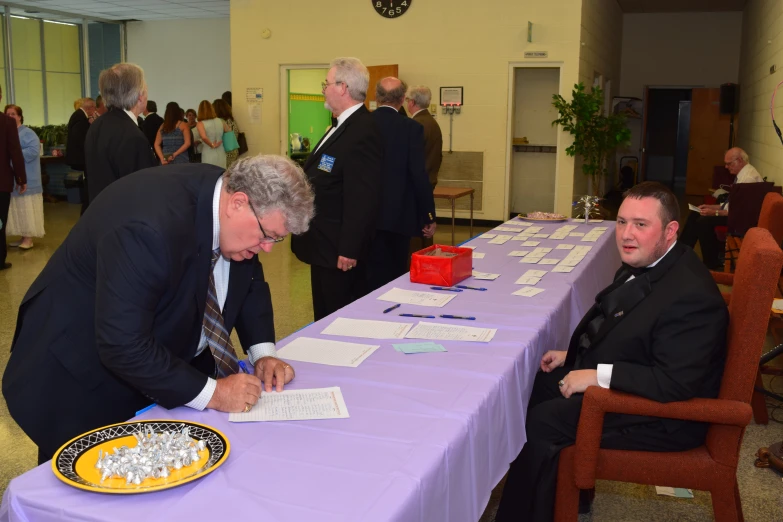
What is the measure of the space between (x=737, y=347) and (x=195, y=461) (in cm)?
150

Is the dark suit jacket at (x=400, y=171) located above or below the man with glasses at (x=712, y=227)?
above

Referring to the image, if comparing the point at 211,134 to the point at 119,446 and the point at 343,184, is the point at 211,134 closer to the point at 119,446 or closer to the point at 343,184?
the point at 343,184

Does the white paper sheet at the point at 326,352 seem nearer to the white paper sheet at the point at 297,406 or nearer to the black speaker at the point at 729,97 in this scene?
the white paper sheet at the point at 297,406

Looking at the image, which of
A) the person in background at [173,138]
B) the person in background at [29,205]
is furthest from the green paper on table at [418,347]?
the person in background at [173,138]

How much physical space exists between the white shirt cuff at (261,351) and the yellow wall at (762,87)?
5.85 meters

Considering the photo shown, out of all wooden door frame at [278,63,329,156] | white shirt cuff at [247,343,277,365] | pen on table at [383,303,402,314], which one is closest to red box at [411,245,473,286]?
pen on table at [383,303,402,314]

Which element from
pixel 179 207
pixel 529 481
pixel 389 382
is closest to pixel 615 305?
pixel 529 481

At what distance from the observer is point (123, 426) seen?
1.54 metres

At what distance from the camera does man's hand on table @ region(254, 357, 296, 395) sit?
1902 millimetres

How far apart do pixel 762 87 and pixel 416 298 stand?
734cm

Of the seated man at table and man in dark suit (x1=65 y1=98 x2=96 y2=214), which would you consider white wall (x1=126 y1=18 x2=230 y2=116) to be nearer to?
man in dark suit (x1=65 y1=98 x2=96 y2=214)

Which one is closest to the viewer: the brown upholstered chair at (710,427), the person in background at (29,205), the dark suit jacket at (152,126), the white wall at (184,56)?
the brown upholstered chair at (710,427)

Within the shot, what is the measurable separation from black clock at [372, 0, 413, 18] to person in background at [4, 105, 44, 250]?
4711 millimetres

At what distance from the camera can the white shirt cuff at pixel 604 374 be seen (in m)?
2.19
